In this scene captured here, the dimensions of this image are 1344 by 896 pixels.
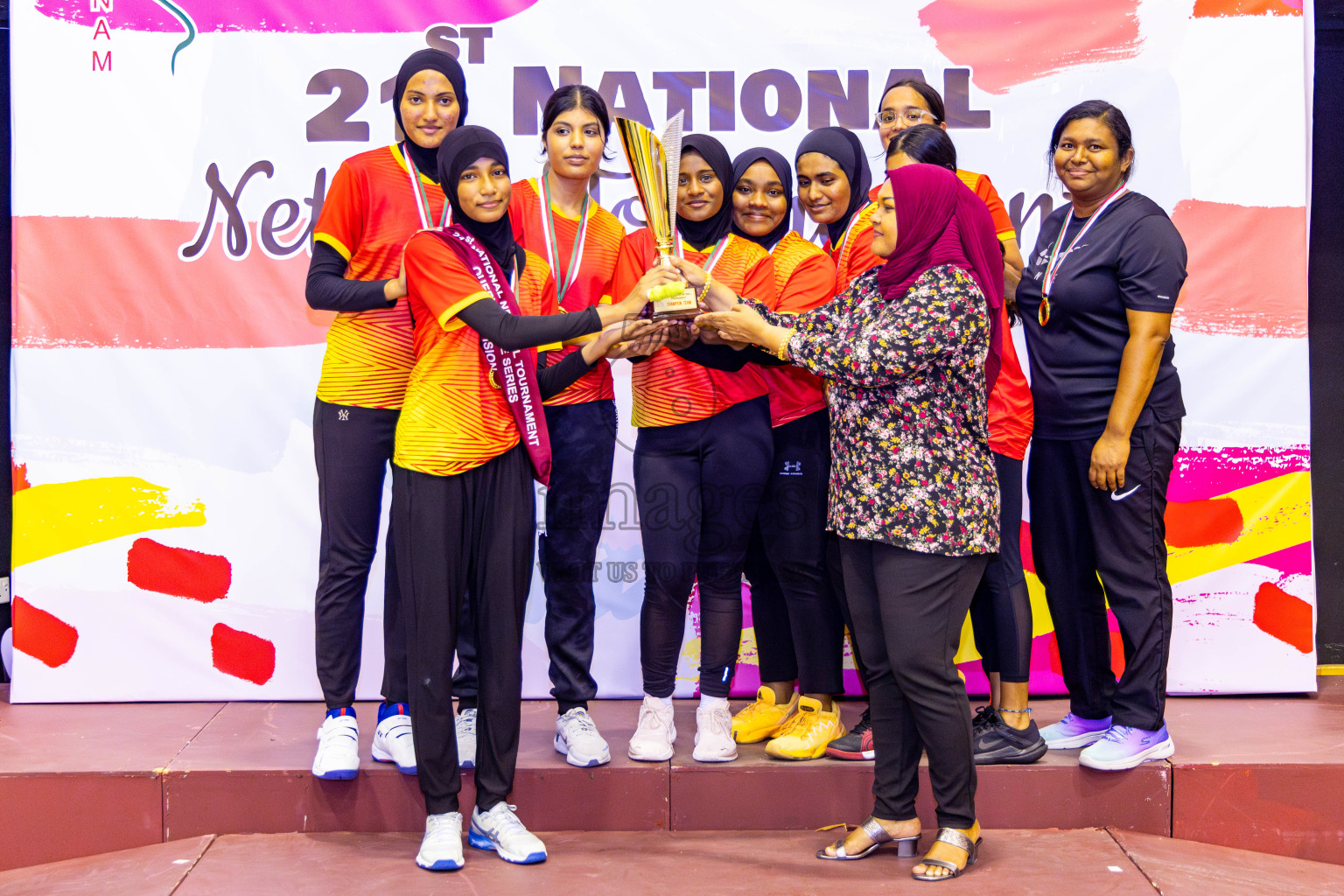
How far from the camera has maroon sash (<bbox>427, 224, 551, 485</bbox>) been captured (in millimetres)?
2244

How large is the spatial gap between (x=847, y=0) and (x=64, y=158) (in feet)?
8.15

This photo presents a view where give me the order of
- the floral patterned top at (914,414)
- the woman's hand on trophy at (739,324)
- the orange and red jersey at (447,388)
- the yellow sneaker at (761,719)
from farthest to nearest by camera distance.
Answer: the yellow sneaker at (761,719) < the woman's hand on trophy at (739,324) < the orange and red jersey at (447,388) < the floral patterned top at (914,414)

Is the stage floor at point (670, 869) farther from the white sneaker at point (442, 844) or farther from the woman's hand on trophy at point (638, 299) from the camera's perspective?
the woman's hand on trophy at point (638, 299)

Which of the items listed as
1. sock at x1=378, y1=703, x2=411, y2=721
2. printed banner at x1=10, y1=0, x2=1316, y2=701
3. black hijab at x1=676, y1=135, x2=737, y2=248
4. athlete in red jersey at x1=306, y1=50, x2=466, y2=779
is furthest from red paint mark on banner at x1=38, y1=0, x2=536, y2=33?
sock at x1=378, y1=703, x2=411, y2=721

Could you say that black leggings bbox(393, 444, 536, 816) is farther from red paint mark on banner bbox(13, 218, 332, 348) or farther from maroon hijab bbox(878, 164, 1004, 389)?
red paint mark on banner bbox(13, 218, 332, 348)

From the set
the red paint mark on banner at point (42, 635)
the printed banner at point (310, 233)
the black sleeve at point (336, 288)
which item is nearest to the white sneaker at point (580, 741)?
the printed banner at point (310, 233)

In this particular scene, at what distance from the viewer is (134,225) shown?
3287 millimetres

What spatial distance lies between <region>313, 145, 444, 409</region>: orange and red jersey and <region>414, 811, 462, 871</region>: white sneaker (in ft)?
3.24

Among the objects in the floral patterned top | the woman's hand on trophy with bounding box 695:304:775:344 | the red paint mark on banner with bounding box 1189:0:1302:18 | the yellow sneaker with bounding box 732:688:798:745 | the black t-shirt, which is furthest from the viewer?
the red paint mark on banner with bounding box 1189:0:1302:18

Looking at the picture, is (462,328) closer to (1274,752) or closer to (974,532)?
(974,532)

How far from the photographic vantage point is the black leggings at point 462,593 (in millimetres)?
2219

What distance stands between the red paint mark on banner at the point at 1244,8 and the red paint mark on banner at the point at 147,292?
A: 2.90 metres

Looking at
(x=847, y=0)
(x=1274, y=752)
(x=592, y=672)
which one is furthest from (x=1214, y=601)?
(x=847, y=0)

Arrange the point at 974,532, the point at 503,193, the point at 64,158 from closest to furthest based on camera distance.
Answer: the point at 974,532
the point at 503,193
the point at 64,158
